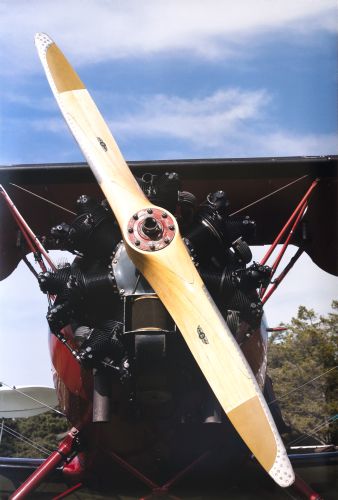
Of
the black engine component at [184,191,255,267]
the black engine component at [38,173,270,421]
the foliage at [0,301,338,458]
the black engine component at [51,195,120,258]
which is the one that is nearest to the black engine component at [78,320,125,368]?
the black engine component at [38,173,270,421]

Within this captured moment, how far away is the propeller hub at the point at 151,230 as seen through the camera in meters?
5.80

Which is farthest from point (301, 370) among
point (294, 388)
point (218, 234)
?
point (218, 234)

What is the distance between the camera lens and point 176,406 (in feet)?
21.0

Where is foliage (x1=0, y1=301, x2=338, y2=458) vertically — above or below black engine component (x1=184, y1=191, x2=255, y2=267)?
above

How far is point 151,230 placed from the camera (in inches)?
229

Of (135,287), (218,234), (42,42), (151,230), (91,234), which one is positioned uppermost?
(42,42)

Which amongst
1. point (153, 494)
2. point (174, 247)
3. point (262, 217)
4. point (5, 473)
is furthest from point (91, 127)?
point (5, 473)

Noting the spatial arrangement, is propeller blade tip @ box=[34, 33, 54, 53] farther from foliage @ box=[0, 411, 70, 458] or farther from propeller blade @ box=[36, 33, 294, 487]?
foliage @ box=[0, 411, 70, 458]

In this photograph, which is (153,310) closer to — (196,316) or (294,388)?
(196,316)

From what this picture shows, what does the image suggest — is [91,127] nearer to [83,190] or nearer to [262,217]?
[83,190]

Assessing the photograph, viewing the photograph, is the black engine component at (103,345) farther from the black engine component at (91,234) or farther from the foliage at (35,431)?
the foliage at (35,431)

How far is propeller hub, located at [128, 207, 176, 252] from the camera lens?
580cm

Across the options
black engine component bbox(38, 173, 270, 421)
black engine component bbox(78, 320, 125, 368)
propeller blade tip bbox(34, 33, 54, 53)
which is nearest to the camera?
black engine component bbox(38, 173, 270, 421)

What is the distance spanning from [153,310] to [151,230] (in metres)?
0.63
